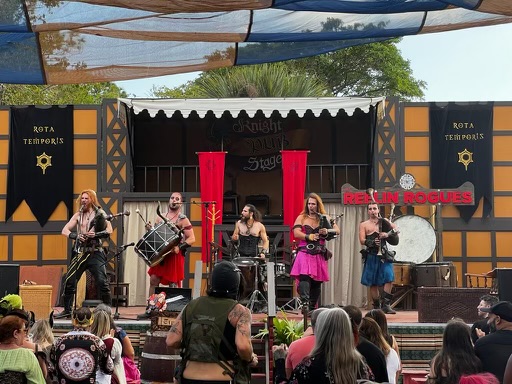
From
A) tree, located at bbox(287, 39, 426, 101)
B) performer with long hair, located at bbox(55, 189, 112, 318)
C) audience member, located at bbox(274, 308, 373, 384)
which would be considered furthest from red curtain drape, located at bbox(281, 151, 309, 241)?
tree, located at bbox(287, 39, 426, 101)

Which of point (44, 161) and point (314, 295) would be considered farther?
point (44, 161)

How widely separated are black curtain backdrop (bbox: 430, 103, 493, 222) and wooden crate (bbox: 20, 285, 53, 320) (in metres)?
7.12

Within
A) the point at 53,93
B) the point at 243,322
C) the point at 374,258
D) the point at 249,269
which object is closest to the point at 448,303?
the point at 374,258

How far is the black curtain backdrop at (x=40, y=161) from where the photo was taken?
1638cm

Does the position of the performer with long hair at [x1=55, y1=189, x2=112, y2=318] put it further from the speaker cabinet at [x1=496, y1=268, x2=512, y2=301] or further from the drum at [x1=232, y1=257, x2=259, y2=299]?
the speaker cabinet at [x1=496, y1=268, x2=512, y2=301]

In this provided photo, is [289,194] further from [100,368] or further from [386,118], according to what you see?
[100,368]

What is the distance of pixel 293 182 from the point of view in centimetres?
1550

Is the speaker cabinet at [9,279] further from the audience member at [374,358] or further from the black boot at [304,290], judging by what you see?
the audience member at [374,358]

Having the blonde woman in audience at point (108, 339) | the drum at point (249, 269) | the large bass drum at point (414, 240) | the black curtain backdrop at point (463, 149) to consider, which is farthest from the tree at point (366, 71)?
the blonde woman in audience at point (108, 339)

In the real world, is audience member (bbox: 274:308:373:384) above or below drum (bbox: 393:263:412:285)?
above

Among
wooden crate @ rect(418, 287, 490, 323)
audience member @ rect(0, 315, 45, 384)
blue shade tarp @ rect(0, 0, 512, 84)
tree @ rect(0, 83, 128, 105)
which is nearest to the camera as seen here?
blue shade tarp @ rect(0, 0, 512, 84)

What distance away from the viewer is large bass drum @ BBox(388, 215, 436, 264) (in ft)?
48.2

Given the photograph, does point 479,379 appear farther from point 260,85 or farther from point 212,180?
point 260,85

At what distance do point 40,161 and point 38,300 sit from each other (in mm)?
5074
